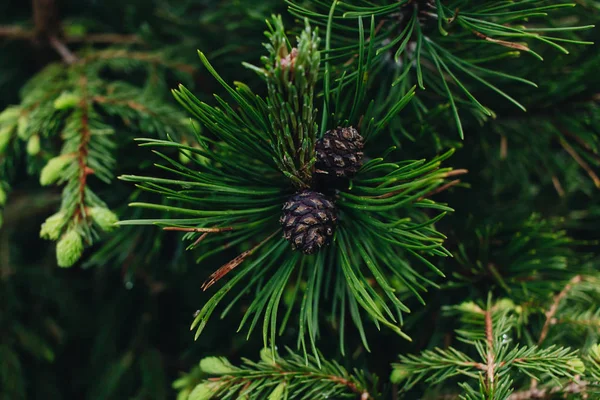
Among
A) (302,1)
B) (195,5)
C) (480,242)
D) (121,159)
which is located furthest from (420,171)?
(195,5)

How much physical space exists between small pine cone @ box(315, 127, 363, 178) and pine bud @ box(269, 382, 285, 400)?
0.25 meters

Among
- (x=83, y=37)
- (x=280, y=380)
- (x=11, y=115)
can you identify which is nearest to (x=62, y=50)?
(x=83, y=37)

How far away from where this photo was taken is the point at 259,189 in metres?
0.60

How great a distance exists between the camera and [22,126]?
2.53 ft

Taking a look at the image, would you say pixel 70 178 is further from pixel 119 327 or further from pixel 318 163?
pixel 119 327

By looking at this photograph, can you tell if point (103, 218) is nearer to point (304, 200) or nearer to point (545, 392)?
point (304, 200)

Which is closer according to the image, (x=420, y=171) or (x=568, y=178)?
(x=420, y=171)

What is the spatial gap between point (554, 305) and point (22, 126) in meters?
0.84

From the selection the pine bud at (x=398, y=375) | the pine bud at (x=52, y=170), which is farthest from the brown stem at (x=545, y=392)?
the pine bud at (x=52, y=170)

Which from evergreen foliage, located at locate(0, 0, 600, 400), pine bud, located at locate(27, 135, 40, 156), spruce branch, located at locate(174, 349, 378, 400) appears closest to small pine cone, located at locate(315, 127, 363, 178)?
evergreen foliage, located at locate(0, 0, 600, 400)

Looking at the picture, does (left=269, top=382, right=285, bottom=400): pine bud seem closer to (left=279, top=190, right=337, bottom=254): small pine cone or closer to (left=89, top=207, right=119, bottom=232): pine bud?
(left=279, top=190, right=337, bottom=254): small pine cone

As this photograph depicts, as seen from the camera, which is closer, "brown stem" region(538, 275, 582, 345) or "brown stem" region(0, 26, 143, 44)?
"brown stem" region(538, 275, 582, 345)

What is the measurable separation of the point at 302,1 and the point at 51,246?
0.79 m

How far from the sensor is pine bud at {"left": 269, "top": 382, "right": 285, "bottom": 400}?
0.57 meters
